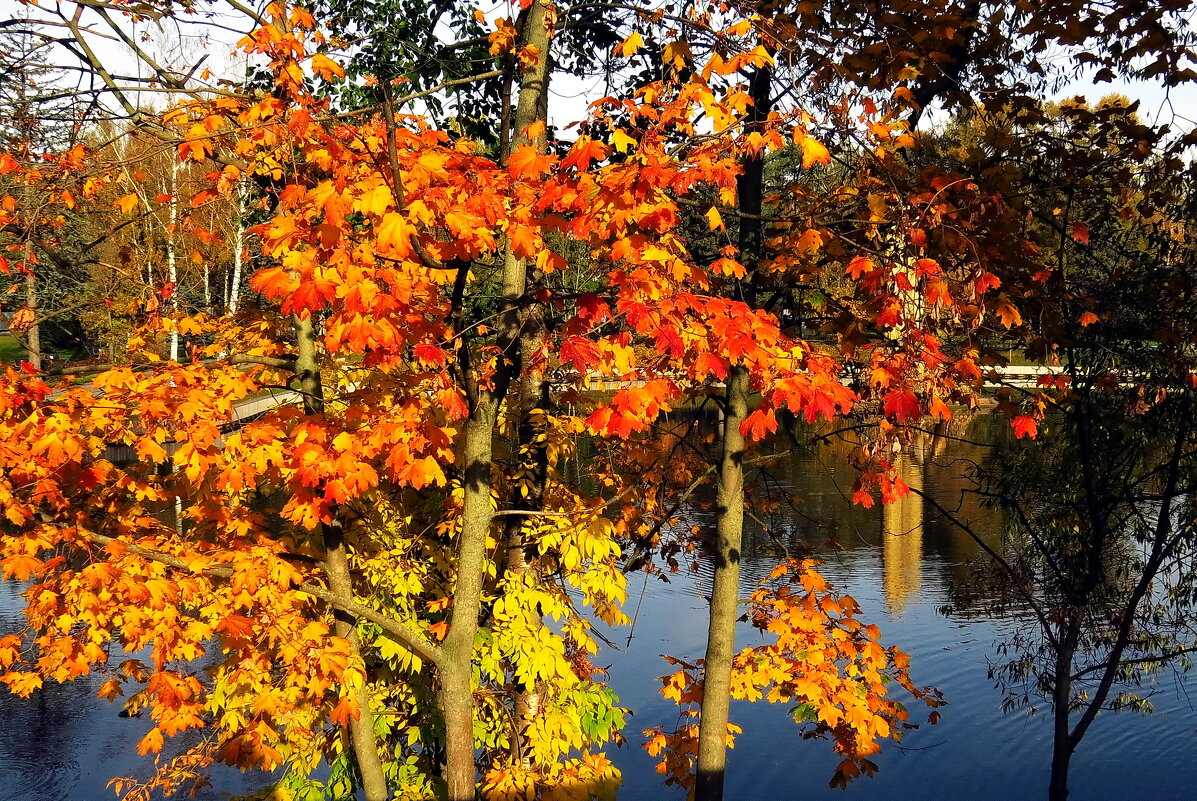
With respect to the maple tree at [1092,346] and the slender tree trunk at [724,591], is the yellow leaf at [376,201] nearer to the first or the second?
the slender tree trunk at [724,591]

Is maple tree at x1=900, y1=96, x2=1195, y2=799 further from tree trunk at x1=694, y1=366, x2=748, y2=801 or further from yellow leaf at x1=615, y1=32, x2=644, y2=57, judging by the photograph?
yellow leaf at x1=615, y1=32, x2=644, y2=57

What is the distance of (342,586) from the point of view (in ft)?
23.9

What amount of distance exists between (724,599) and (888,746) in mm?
8121

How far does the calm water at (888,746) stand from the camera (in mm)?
12734

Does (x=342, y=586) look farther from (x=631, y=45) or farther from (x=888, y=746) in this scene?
(x=888, y=746)

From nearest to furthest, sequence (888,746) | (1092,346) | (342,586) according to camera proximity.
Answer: (342,586) < (1092,346) < (888,746)

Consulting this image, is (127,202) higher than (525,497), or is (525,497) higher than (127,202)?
(127,202)

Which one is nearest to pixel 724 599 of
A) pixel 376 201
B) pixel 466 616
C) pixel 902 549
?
pixel 466 616

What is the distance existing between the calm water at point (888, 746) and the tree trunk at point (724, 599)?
1.59 m

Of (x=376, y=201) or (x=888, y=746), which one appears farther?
(x=888, y=746)

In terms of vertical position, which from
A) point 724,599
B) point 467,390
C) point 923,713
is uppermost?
point 467,390

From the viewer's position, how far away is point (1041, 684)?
33.9 feet

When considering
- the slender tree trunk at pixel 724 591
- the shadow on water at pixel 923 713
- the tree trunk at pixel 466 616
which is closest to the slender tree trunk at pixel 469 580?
the tree trunk at pixel 466 616

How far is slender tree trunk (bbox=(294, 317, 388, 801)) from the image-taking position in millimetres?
7289
